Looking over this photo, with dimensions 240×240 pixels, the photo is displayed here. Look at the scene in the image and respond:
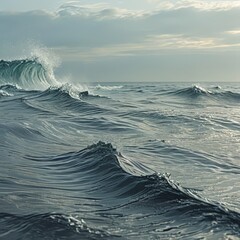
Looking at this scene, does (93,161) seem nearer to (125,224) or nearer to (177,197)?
(177,197)

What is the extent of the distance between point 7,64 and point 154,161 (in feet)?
168

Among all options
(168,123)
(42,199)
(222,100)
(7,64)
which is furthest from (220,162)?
(7,64)

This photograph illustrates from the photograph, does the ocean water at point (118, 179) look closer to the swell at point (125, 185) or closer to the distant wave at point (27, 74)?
the swell at point (125, 185)

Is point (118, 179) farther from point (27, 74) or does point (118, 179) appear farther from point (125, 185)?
point (27, 74)

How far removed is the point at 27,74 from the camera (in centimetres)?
5938

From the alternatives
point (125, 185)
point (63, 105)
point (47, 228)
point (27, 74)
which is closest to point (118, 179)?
point (125, 185)

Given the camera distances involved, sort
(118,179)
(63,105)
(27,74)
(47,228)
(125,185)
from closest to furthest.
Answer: (47,228) → (125,185) → (118,179) → (63,105) → (27,74)

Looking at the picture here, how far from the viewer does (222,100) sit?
38.8 m

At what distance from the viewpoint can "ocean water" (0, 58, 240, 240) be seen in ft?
22.8

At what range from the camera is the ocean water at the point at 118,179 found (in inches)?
274

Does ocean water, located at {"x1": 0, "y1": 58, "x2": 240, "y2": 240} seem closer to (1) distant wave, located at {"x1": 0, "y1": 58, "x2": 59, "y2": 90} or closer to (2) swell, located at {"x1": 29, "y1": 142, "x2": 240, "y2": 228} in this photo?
(2) swell, located at {"x1": 29, "y1": 142, "x2": 240, "y2": 228}

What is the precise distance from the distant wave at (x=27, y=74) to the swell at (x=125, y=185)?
47.5 m

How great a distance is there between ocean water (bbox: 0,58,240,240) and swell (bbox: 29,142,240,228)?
2cm

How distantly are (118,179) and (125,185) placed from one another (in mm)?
458
